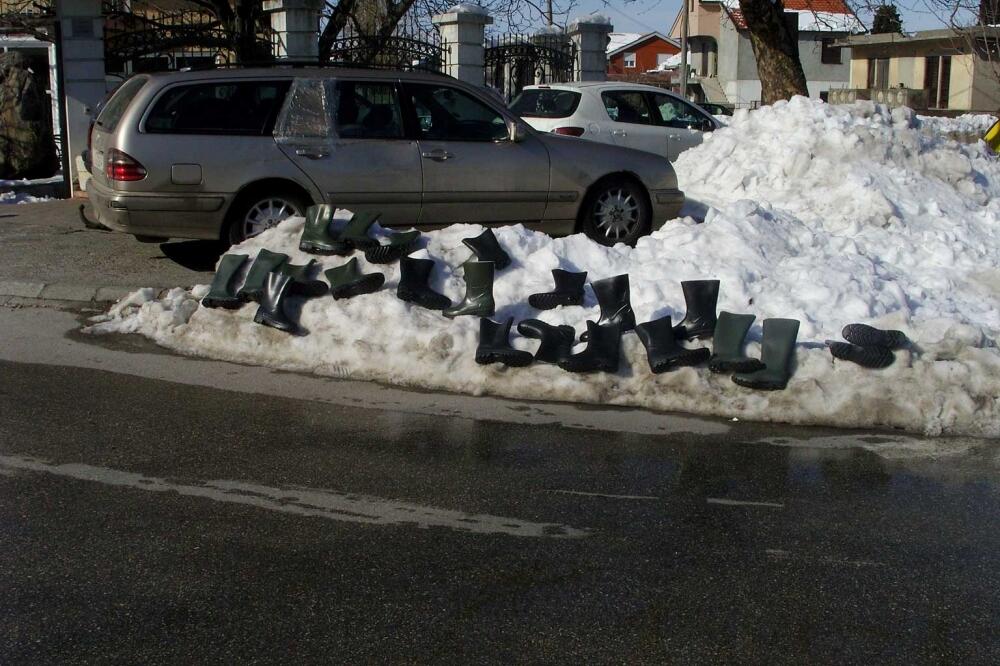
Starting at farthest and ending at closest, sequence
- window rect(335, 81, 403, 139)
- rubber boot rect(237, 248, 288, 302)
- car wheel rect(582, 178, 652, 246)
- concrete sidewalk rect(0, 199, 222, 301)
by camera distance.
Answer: car wheel rect(582, 178, 652, 246) < window rect(335, 81, 403, 139) < concrete sidewalk rect(0, 199, 222, 301) < rubber boot rect(237, 248, 288, 302)

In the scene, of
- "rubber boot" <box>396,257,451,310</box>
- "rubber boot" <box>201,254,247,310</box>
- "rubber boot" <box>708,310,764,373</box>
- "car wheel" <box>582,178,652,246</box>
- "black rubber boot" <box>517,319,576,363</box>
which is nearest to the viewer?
"rubber boot" <box>708,310,764,373</box>

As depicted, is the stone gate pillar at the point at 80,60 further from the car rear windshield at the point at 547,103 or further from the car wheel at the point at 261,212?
the car wheel at the point at 261,212

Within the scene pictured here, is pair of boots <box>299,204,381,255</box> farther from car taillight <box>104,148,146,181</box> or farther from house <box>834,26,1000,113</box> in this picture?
house <box>834,26,1000,113</box>

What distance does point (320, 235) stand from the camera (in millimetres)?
8508

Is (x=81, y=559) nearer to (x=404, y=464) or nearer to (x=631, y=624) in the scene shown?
(x=404, y=464)

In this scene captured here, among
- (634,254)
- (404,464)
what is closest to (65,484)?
(404,464)

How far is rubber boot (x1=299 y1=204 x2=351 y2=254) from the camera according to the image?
27.7ft

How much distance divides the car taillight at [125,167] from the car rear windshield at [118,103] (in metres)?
0.33

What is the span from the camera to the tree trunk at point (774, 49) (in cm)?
1689

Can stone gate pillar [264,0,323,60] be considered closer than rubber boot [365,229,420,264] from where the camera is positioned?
No

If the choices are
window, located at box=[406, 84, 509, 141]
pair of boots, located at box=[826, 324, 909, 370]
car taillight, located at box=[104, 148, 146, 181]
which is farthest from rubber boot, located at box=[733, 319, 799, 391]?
car taillight, located at box=[104, 148, 146, 181]

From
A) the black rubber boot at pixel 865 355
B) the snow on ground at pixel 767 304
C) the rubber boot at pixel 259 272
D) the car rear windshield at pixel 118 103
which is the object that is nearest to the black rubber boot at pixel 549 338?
the snow on ground at pixel 767 304

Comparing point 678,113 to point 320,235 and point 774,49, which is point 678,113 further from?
point 320,235

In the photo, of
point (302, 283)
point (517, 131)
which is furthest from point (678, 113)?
point (302, 283)
